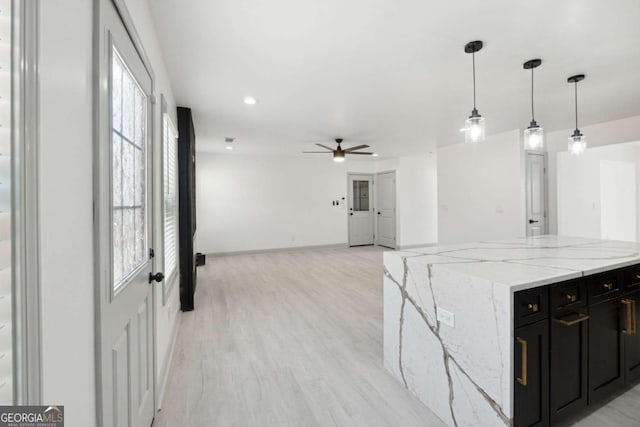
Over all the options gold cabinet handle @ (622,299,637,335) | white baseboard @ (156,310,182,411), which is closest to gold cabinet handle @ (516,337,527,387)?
gold cabinet handle @ (622,299,637,335)

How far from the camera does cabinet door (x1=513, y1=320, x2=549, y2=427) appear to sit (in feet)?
4.81

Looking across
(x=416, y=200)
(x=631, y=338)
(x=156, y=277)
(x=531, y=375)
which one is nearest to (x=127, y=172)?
(x=156, y=277)

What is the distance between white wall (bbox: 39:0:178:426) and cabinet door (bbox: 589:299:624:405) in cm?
248

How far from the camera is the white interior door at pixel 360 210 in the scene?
8602 millimetres

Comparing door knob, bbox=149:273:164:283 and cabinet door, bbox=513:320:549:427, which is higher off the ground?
door knob, bbox=149:273:164:283

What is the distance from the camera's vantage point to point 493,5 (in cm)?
184

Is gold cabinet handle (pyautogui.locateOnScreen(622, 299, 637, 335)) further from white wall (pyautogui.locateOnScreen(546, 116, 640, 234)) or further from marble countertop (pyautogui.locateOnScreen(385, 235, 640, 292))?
white wall (pyautogui.locateOnScreen(546, 116, 640, 234))

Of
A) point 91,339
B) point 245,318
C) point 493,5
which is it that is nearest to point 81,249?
point 91,339

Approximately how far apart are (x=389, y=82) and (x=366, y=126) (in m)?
1.77

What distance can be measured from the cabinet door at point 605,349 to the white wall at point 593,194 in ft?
12.9

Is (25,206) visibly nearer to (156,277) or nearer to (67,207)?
(67,207)

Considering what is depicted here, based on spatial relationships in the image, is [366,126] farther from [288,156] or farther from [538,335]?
[538,335]

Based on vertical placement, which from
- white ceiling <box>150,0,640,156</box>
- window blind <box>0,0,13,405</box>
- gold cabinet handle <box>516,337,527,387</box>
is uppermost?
white ceiling <box>150,0,640,156</box>

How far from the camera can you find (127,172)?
4.68 ft
